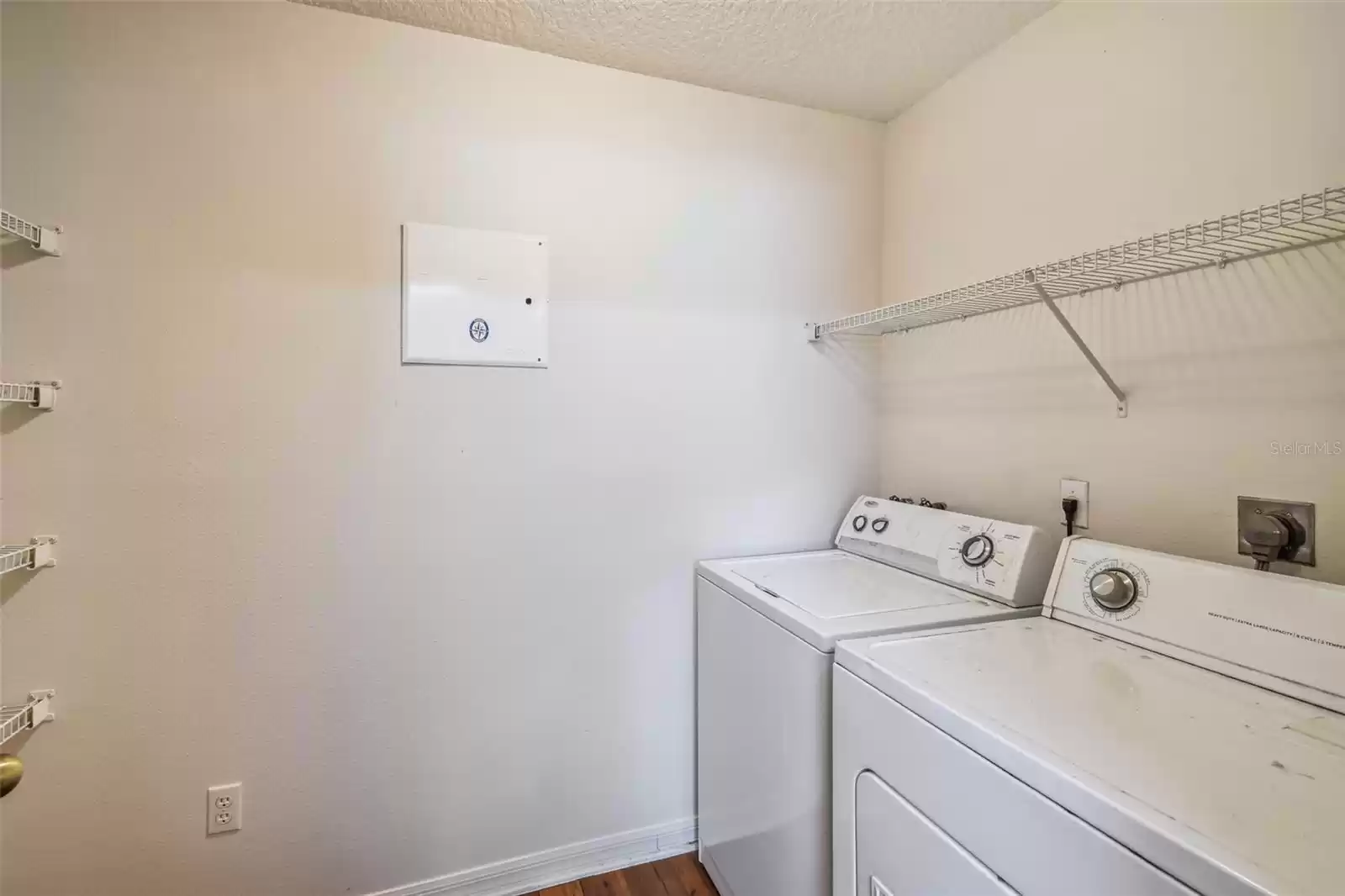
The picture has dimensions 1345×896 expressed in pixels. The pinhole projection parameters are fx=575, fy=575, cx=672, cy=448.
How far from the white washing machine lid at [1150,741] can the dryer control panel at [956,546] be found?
0.69 ft

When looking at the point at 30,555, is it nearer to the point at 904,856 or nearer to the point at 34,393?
the point at 34,393

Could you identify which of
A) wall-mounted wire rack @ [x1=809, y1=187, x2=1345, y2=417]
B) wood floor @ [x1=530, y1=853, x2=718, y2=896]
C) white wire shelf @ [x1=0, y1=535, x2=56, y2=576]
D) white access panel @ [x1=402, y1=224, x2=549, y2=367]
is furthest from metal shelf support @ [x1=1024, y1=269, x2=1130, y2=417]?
white wire shelf @ [x1=0, y1=535, x2=56, y2=576]

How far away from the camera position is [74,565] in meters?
1.33

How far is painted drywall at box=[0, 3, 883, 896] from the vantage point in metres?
1.33

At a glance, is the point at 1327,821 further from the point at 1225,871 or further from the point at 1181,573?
the point at 1181,573

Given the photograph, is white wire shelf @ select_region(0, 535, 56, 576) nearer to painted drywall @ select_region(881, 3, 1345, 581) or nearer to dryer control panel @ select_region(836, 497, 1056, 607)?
dryer control panel @ select_region(836, 497, 1056, 607)

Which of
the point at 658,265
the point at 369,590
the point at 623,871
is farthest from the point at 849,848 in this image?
the point at 658,265

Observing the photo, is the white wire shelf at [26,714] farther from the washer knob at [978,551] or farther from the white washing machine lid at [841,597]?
the washer knob at [978,551]

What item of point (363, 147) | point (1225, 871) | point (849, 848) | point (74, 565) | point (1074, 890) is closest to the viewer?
point (1225, 871)

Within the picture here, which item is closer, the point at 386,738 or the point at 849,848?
the point at 849,848

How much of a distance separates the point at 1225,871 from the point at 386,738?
1.66 m

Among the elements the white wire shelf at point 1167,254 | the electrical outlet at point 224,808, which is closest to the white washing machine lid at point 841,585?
the white wire shelf at point 1167,254

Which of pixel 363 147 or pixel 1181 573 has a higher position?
pixel 363 147

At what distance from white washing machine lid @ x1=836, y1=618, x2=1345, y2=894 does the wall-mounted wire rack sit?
659 millimetres
